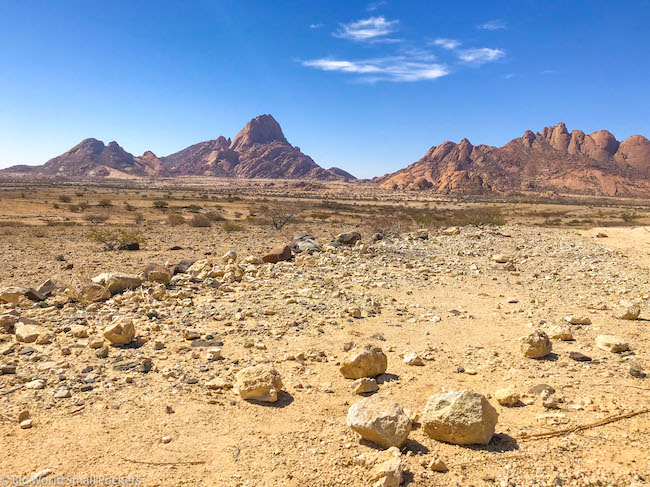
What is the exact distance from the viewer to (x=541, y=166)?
13950 centimetres

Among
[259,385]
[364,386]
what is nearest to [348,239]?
[364,386]

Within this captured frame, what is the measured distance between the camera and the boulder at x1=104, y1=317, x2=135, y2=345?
17.8 ft

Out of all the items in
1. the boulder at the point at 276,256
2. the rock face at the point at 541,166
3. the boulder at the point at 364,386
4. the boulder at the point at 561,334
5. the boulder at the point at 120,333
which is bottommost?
the boulder at the point at 364,386

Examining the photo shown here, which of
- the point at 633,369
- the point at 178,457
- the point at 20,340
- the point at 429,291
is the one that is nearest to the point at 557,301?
the point at 429,291

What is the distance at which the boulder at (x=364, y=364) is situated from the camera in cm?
481

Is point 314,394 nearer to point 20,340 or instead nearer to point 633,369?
point 633,369

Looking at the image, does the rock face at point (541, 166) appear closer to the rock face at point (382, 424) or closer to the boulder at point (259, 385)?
the boulder at point (259, 385)

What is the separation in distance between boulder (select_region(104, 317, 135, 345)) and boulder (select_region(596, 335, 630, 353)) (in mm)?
6807

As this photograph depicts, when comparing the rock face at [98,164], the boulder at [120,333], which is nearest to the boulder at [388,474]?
the boulder at [120,333]

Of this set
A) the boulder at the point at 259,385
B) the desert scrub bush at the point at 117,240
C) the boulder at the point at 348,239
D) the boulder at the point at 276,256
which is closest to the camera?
the boulder at the point at 259,385

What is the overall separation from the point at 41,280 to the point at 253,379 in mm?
8371

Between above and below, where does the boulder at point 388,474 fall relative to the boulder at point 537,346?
below

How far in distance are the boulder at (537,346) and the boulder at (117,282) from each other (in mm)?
7490

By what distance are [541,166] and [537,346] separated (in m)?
157
